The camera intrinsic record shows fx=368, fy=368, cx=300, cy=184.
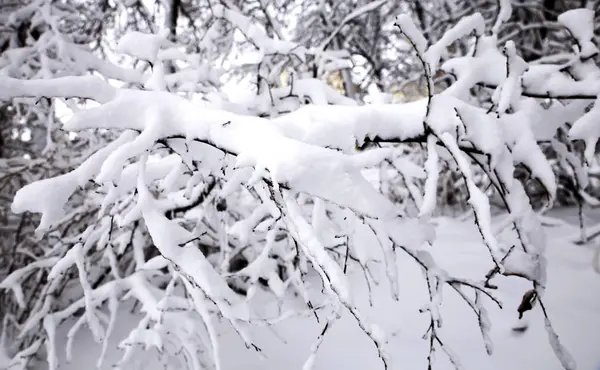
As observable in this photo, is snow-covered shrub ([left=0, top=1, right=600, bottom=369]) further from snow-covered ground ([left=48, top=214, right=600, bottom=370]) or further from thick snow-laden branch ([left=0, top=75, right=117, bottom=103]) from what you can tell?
snow-covered ground ([left=48, top=214, right=600, bottom=370])

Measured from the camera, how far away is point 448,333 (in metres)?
2.24

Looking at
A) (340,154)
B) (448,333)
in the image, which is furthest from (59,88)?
(448,333)

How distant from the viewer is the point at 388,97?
63.5 inches

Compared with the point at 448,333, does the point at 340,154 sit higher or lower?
higher

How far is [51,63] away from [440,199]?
16.3 ft

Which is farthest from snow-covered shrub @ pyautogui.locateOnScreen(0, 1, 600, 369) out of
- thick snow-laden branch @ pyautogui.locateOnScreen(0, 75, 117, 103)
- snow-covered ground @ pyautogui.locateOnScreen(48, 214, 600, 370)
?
snow-covered ground @ pyautogui.locateOnScreen(48, 214, 600, 370)

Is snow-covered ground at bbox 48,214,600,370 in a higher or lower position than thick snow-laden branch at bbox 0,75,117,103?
lower

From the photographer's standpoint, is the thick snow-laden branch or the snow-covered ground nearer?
the thick snow-laden branch

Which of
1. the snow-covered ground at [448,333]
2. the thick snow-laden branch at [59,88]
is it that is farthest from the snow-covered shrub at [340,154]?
the snow-covered ground at [448,333]

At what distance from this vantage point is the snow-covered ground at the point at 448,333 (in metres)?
1.97

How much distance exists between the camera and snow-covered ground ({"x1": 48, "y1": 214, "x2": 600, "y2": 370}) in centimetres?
197

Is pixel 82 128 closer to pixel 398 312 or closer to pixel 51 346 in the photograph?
pixel 51 346

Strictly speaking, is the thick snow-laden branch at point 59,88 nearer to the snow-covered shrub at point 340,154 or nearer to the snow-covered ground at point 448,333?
the snow-covered shrub at point 340,154

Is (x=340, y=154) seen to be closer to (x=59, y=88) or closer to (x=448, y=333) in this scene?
(x=59, y=88)
